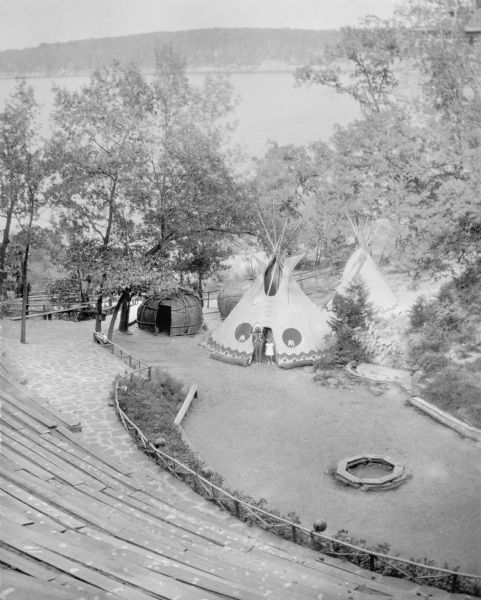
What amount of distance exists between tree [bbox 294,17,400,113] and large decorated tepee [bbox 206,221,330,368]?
8578mm

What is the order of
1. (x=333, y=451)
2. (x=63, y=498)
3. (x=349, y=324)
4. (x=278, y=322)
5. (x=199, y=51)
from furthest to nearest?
(x=278, y=322)
(x=349, y=324)
(x=199, y=51)
(x=333, y=451)
(x=63, y=498)

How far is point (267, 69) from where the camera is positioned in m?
16.8

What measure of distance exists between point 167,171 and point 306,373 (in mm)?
8398

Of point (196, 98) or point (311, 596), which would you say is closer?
point (311, 596)

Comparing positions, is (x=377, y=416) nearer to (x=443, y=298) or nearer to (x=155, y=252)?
(x=443, y=298)

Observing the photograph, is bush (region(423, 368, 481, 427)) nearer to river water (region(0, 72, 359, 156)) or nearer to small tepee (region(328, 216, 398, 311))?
small tepee (region(328, 216, 398, 311))

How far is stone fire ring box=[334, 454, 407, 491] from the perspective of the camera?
41.9 ft

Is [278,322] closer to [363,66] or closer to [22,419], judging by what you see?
[22,419]

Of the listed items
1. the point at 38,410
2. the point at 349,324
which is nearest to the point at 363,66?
the point at 349,324

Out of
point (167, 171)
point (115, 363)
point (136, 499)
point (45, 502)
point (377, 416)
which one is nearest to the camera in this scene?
point (45, 502)

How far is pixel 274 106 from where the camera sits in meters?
22.1

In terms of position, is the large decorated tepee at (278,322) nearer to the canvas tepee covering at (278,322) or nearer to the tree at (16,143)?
the canvas tepee covering at (278,322)

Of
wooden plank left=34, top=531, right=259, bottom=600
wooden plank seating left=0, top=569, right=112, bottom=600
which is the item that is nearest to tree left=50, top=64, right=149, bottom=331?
wooden plank left=34, top=531, right=259, bottom=600

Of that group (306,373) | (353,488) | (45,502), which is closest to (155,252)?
(306,373)
